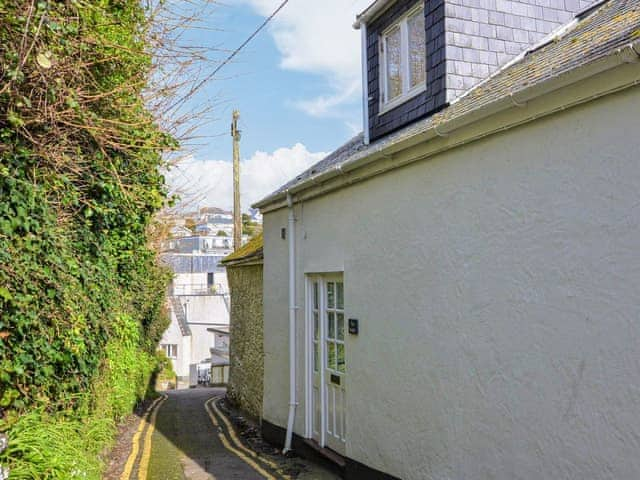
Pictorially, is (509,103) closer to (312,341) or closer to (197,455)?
(312,341)

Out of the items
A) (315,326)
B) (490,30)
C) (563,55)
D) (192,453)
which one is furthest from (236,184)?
(563,55)

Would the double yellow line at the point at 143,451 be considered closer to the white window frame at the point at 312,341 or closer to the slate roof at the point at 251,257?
the white window frame at the point at 312,341

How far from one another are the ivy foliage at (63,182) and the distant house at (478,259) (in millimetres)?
2893

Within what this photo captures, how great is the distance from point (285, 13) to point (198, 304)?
42.2 meters

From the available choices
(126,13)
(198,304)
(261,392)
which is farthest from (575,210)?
(198,304)

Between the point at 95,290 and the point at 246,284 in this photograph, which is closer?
the point at 95,290

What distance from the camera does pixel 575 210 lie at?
412cm

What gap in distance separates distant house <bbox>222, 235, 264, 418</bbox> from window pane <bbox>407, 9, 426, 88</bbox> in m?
5.21

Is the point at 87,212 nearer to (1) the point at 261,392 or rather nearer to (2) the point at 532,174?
(2) the point at 532,174

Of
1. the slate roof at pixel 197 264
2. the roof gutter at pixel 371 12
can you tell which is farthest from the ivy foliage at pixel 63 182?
the slate roof at pixel 197 264

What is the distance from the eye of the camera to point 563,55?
5.56m

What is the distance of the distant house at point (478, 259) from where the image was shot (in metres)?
3.86

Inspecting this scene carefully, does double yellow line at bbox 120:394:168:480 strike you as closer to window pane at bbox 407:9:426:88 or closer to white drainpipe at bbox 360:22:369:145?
white drainpipe at bbox 360:22:369:145

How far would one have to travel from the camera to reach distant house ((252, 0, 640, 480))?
3.86m
